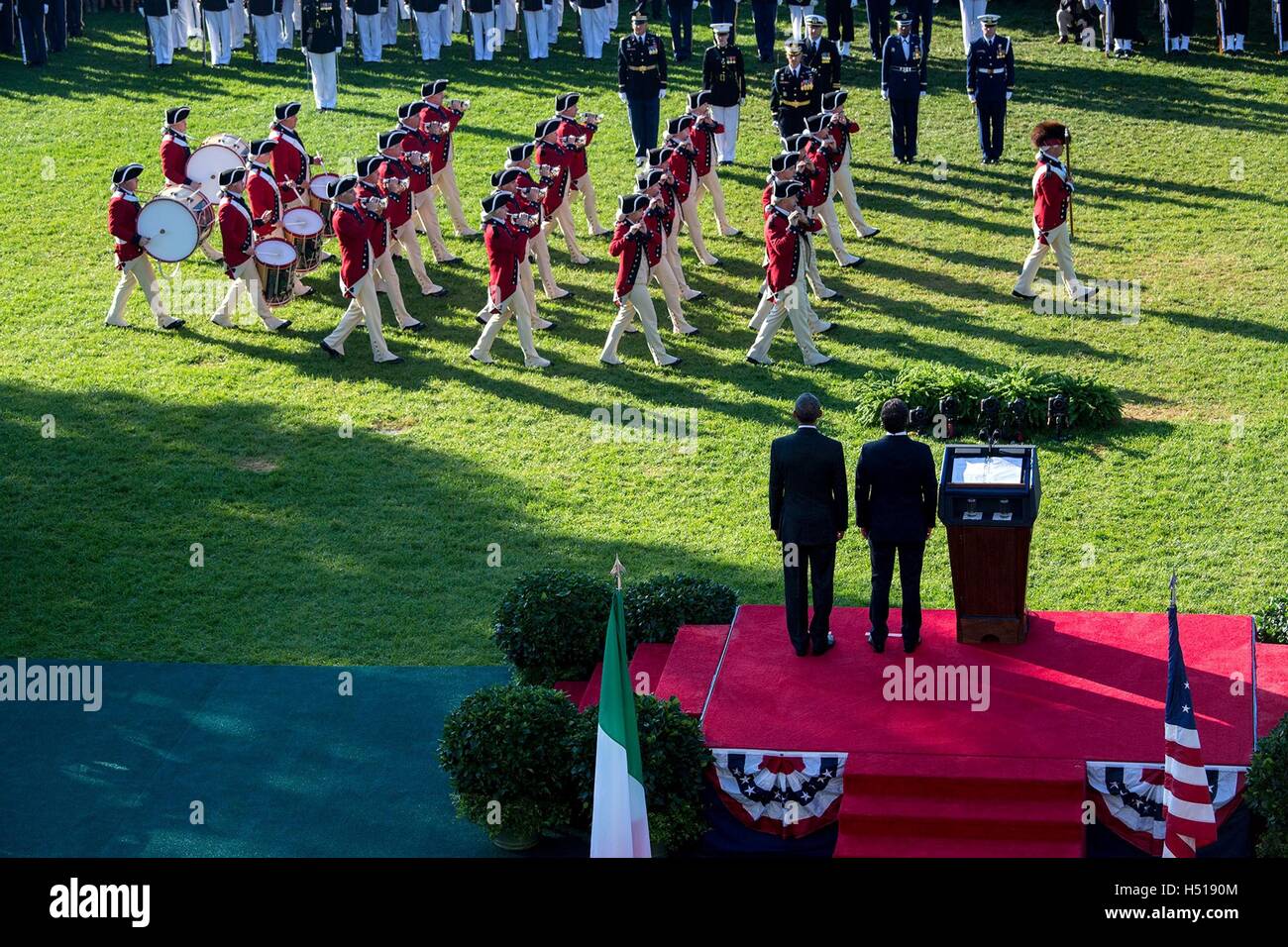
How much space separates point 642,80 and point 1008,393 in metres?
9.14

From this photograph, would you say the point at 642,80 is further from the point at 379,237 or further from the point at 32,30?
the point at 32,30

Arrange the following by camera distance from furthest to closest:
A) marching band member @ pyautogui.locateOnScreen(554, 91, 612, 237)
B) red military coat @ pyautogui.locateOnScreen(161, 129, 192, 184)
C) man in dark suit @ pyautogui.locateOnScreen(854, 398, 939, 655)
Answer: red military coat @ pyautogui.locateOnScreen(161, 129, 192, 184)
marching band member @ pyautogui.locateOnScreen(554, 91, 612, 237)
man in dark suit @ pyautogui.locateOnScreen(854, 398, 939, 655)

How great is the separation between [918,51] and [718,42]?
257 centimetres

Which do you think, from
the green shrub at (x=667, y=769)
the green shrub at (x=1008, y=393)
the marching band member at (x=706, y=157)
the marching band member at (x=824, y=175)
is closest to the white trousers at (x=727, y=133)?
the marching band member at (x=706, y=157)

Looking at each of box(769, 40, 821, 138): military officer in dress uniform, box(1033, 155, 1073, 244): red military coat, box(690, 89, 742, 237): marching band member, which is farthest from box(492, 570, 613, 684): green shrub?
box(769, 40, 821, 138): military officer in dress uniform

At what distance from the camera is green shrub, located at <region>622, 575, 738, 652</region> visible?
555 inches

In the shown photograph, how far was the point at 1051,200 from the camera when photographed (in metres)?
20.9

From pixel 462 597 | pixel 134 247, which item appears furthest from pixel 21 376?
pixel 462 597

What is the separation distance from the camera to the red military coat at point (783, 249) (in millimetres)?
19719

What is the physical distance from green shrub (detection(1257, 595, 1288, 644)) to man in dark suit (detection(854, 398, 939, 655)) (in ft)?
8.18

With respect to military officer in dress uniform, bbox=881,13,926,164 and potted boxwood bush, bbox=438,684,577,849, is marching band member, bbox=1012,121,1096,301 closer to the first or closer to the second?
military officer in dress uniform, bbox=881,13,926,164

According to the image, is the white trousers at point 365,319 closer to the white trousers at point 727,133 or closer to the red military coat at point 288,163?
the red military coat at point 288,163

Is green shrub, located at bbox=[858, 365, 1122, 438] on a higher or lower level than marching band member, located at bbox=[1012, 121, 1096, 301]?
lower

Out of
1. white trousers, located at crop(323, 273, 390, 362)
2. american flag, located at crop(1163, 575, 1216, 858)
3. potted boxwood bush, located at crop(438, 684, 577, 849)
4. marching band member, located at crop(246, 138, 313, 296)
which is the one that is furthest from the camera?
marching band member, located at crop(246, 138, 313, 296)
